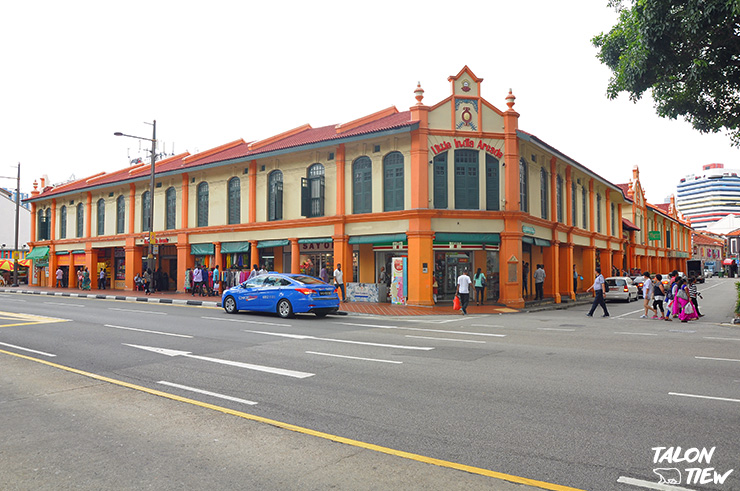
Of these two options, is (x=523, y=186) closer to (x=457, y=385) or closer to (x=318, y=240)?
(x=318, y=240)

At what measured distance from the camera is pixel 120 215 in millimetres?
35000

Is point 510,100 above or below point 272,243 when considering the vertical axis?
above

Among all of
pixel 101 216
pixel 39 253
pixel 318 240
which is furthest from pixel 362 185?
pixel 39 253

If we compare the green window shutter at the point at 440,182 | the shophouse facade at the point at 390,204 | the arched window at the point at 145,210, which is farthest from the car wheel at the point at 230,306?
the arched window at the point at 145,210

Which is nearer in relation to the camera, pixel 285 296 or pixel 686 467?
pixel 686 467

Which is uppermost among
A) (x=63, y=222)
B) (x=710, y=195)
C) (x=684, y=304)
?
(x=710, y=195)

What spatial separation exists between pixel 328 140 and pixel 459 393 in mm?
18774

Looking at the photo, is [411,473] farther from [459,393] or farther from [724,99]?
[724,99]

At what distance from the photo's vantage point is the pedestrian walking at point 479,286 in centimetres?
2190

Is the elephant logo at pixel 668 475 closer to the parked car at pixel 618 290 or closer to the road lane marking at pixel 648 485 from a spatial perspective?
the road lane marking at pixel 648 485

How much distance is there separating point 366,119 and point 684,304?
16.0 m

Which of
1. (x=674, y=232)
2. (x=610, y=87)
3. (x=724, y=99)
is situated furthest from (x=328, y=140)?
(x=674, y=232)

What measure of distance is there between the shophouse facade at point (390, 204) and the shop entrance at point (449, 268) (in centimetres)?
5

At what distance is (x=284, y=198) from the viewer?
86.7 feet
